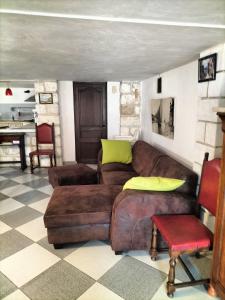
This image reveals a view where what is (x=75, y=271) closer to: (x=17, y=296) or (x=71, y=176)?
(x=17, y=296)

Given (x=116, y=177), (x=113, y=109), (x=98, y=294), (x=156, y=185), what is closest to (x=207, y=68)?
(x=156, y=185)

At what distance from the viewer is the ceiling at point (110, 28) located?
1176mm

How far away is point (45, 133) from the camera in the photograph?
189 inches

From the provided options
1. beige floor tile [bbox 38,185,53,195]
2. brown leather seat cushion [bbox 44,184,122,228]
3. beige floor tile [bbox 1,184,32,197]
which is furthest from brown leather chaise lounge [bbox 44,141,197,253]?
beige floor tile [bbox 1,184,32,197]

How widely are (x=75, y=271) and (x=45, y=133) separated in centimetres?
346

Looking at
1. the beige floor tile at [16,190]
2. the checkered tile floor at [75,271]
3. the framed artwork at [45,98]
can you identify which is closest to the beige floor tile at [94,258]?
the checkered tile floor at [75,271]

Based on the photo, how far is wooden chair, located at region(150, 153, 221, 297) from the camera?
5.06ft

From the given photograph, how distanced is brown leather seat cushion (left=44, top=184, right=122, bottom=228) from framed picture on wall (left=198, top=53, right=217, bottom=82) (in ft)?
5.08

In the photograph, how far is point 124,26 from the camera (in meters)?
1.46

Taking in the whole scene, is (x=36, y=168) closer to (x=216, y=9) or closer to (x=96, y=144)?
(x=96, y=144)

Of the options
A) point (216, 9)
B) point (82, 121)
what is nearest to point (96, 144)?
point (82, 121)

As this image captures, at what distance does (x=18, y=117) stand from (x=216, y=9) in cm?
836

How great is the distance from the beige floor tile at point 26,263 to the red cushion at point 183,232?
108 cm

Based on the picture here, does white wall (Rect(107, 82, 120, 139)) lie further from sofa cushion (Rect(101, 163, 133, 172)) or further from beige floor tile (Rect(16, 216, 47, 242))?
beige floor tile (Rect(16, 216, 47, 242))
